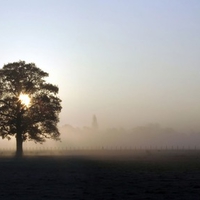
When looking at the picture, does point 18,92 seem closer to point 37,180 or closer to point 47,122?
point 47,122

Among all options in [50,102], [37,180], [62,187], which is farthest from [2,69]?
[62,187]

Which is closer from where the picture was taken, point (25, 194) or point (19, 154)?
point (25, 194)

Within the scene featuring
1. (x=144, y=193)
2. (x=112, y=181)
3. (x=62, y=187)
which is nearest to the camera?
(x=144, y=193)

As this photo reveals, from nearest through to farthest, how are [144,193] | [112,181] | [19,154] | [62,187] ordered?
[144,193] → [62,187] → [112,181] → [19,154]

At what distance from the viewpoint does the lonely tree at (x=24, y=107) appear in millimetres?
80438

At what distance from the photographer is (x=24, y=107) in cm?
8031

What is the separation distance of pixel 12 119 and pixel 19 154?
18.8 feet

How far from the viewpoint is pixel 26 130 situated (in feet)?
266

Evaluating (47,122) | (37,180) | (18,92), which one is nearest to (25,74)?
(18,92)

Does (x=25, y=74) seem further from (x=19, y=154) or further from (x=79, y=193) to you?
(x=79, y=193)

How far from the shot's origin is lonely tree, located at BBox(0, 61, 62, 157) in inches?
3167

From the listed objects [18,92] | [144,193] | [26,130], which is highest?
[18,92]

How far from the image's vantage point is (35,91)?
81.3 m

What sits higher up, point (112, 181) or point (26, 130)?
point (26, 130)
